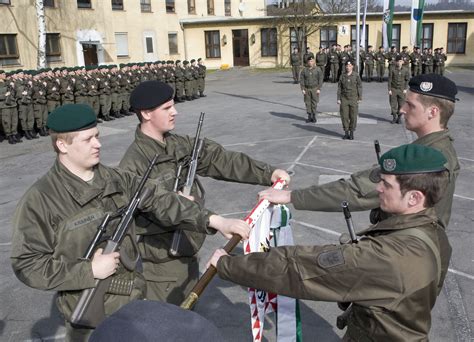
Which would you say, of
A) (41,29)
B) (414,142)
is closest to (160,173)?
(414,142)

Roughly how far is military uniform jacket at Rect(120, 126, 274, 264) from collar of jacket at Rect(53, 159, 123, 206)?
536 millimetres

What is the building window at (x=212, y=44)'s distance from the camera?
4069cm

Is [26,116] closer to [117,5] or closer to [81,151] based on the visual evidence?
[81,151]

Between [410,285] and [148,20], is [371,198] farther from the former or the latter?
[148,20]

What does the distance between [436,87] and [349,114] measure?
9.57 metres

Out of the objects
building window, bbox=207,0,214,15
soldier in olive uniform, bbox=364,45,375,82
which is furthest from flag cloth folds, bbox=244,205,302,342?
building window, bbox=207,0,214,15

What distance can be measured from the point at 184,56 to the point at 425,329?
40.2m

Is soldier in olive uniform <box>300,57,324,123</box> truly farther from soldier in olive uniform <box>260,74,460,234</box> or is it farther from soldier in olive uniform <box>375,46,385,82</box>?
soldier in olive uniform <box>375,46,385,82</box>

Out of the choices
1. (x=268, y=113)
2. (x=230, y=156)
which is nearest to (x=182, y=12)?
(x=268, y=113)

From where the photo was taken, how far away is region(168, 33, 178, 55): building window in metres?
38.8

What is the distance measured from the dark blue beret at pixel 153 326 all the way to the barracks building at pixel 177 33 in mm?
26663

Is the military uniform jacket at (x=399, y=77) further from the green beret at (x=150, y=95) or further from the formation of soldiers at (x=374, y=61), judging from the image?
the green beret at (x=150, y=95)

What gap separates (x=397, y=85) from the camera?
598 inches

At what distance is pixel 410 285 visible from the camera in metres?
2.05
